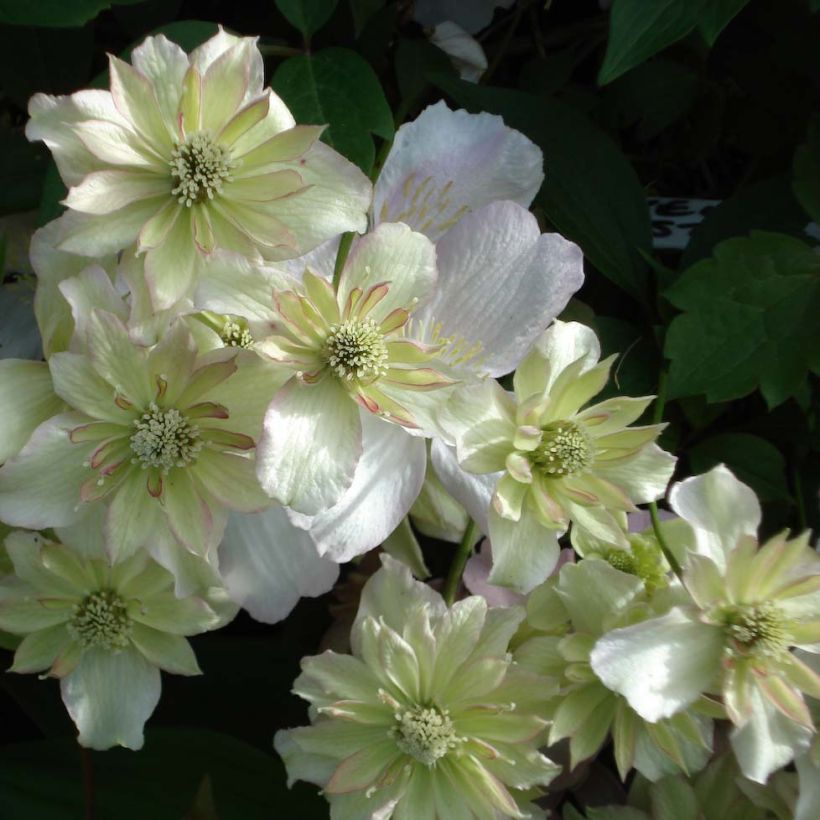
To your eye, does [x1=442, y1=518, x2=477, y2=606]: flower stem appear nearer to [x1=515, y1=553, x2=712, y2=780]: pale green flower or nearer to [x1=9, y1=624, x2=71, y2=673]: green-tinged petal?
[x1=515, y1=553, x2=712, y2=780]: pale green flower

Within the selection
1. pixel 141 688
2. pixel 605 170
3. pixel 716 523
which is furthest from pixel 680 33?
pixel 141 688

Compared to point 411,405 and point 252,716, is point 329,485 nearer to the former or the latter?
point 411,405

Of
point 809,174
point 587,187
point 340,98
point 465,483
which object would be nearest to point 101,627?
point 465,483

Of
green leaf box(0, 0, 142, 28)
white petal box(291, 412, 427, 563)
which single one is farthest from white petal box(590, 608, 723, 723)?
green leaf box(0, 0, 142, 28)

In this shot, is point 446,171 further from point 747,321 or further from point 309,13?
point 747,321

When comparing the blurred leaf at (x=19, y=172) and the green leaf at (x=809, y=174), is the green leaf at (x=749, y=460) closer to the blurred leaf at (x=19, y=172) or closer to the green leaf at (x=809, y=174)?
the green leaf at (x=809, y=174)

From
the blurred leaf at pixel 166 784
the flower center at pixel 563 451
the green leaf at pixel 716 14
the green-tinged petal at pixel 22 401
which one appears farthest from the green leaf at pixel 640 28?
the blurred leaf at pixel 166 784

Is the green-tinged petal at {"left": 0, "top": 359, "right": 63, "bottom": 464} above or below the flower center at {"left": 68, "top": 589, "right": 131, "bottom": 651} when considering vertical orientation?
above
